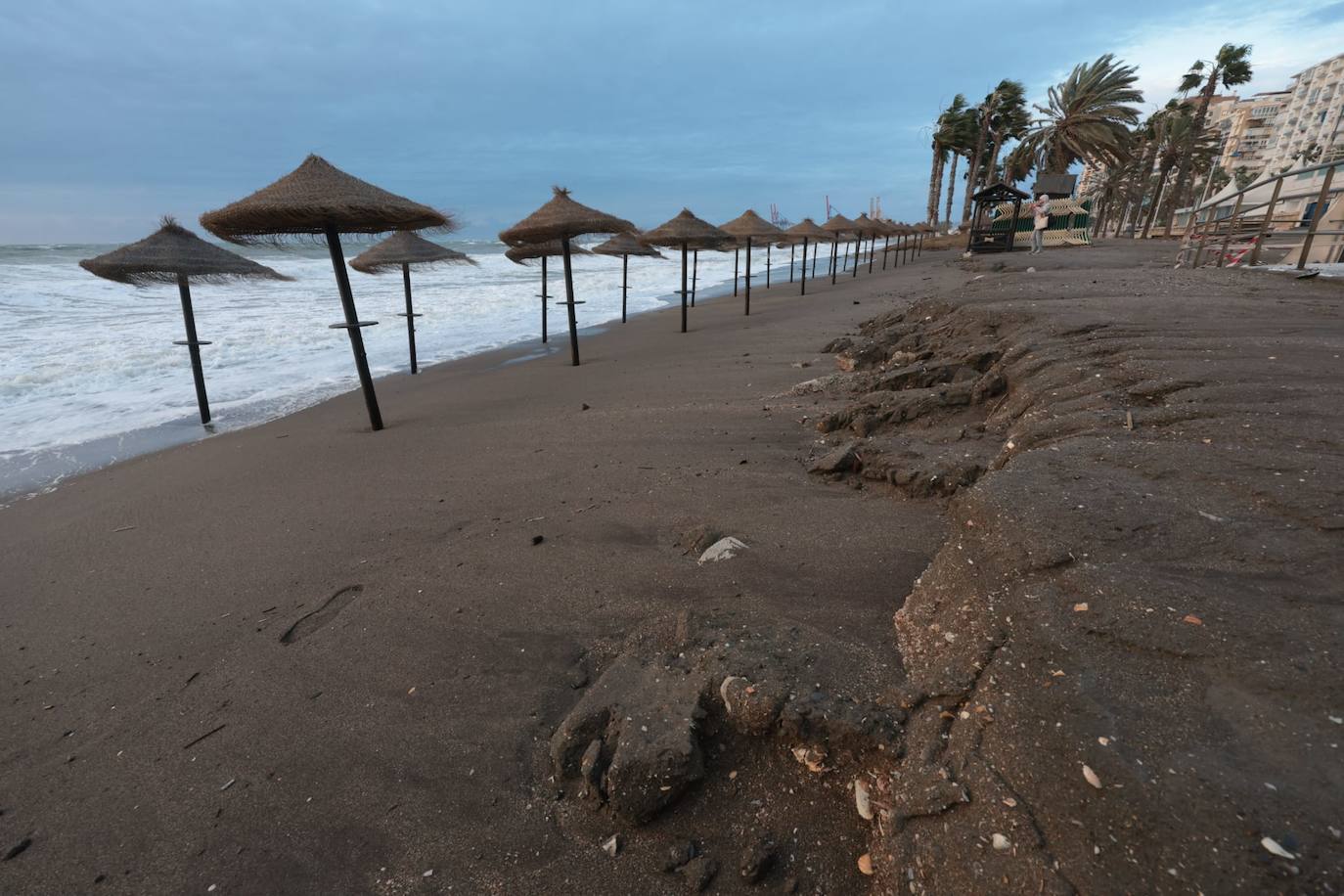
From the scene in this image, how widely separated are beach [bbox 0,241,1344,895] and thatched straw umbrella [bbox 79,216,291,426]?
339cm

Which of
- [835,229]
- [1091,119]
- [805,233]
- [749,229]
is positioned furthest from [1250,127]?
[749,229]

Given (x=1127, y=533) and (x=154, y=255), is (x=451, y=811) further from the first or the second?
(x=154, y=255)

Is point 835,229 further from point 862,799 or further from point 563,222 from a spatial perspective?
point 862,799

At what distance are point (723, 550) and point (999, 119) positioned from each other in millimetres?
44669

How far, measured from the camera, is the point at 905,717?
1.52 m

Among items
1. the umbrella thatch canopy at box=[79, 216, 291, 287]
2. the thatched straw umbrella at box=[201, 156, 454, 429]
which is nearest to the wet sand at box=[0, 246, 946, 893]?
the thatched straw umbrella at box=[201, 156, 454, 429]

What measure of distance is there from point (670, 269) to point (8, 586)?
33.3m

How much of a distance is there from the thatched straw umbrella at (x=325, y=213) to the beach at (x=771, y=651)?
2448 millimetres

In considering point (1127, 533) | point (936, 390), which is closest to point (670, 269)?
point (936, 390)

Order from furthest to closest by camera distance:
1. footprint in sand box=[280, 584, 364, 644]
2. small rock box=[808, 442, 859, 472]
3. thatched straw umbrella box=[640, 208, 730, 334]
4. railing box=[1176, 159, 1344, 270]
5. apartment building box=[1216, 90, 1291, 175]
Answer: apartment building box=[1216, 90, 1291, 175] → thatched straw umbrella box=[640, 208, 730, 334] → railing box=[1176, 159, 1344, 270] → small rock box=[808, 442, 859, 472] → footprint in sand box=[280, 584, 364, 644]

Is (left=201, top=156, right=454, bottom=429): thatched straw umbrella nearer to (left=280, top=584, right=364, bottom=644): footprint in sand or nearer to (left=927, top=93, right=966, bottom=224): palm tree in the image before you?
(left=280, top=584, right=364, bottom=644): footprint in sand

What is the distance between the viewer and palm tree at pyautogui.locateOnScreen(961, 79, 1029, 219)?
114 feet

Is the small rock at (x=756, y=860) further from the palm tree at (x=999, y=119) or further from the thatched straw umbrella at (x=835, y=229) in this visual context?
the palm tree at (x=999, y=119)

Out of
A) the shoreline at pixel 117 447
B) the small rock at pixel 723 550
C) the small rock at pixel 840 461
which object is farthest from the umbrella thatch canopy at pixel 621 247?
the small rock at pixel 723 550
